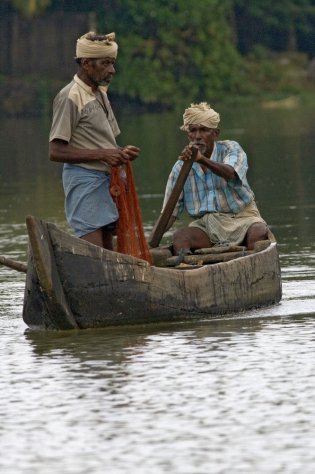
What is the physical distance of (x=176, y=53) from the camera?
155ft

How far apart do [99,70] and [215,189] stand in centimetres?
141

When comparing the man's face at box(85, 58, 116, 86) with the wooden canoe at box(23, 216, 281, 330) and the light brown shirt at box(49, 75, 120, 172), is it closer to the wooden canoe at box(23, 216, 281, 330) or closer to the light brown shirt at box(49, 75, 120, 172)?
the light brown shirt at box(49, 75, 120, 172)

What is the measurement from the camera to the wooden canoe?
31.6 ft

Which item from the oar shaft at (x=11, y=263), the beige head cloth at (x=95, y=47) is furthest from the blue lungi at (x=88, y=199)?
the beige head cloth at (x=95, y=47)

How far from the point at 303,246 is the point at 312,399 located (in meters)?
6.09

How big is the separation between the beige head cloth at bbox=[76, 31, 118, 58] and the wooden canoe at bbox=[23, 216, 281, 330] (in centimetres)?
113

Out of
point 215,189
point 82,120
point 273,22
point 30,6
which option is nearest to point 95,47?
point 82,120

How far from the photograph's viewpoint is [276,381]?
8.38 meters

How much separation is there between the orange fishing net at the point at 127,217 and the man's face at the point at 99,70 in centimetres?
53

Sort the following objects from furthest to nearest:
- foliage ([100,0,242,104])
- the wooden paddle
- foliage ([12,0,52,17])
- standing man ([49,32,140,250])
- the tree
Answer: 1. the tree
2. foliage ([100,0,242,104])
3. foliage ([12,0,52,17])
4. the wooden paddle
5. standing man ([49,32,140,250])

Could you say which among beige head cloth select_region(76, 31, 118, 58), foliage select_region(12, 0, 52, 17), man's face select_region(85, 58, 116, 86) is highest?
foliage select_region(12, 0, 52, 17)

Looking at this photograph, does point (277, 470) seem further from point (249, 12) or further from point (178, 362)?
point (249, 12)

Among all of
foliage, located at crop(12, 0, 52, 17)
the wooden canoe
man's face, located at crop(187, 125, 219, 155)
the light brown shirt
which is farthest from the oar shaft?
foliage, located at crop(12, 0, 52, 17)

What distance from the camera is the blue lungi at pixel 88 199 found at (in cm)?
1026
